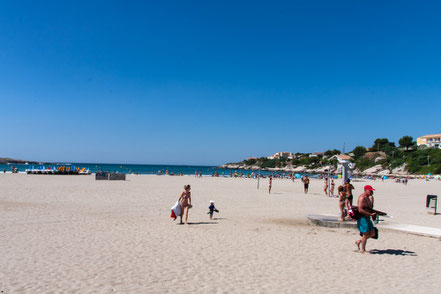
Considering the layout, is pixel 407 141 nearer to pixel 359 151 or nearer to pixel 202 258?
pixel 359 151

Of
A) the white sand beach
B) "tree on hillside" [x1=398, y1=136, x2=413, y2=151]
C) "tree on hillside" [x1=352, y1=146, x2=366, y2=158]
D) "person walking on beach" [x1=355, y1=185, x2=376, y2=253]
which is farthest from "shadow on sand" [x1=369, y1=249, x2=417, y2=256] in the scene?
"tree on hillside" [x1=352, y1=146, x2=366, y2=158]

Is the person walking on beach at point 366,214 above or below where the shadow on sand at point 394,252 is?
above

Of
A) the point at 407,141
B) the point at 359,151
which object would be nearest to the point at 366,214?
the point at 407,141

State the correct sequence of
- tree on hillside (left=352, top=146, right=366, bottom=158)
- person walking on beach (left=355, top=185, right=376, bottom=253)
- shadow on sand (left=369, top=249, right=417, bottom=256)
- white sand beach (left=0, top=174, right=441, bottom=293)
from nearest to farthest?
white sand beach (left=0, top=174, right=441, bottom=293), person walking on beach (left=355, top=185, right=376, bottom=253), shadow on sand (left=369, top=249, right=417, bottom=256), tree on hillside (left=352, top=146, right=366, bottom=158)

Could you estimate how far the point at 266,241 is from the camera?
26.3ft

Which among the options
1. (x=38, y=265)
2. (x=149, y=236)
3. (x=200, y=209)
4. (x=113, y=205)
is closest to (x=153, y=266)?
(x=38, y=265)

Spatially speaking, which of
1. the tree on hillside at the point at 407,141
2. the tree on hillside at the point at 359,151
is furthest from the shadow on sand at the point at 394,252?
Result: the tree on hillside at the point at 359,151

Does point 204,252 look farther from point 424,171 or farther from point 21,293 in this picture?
point 424,171

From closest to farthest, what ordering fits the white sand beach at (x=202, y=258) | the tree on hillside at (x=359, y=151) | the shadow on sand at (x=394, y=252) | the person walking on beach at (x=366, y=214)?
1. the white sand beach at (x=202, y=258)
2. the person walking on beach at (x=366, y=214)
3. the shadow on sand at (x=394, y=252)
4. the tree on hillside at (x=359, y=151)

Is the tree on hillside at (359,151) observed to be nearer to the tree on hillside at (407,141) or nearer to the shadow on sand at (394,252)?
the tree on hillside at (407,141)


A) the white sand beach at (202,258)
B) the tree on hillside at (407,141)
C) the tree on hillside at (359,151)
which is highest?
the tree on hillside at (407,141)

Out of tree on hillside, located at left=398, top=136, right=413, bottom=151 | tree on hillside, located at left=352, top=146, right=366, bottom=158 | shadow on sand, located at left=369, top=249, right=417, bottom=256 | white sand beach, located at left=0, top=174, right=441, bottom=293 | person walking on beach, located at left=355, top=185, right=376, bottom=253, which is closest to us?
white sand beach, located at left=0, top=174, right=441, bottom=293

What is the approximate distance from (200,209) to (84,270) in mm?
8858

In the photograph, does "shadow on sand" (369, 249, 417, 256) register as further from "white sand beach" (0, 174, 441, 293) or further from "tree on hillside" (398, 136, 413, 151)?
"tree on hillside" (398, 136, 413, 151)
